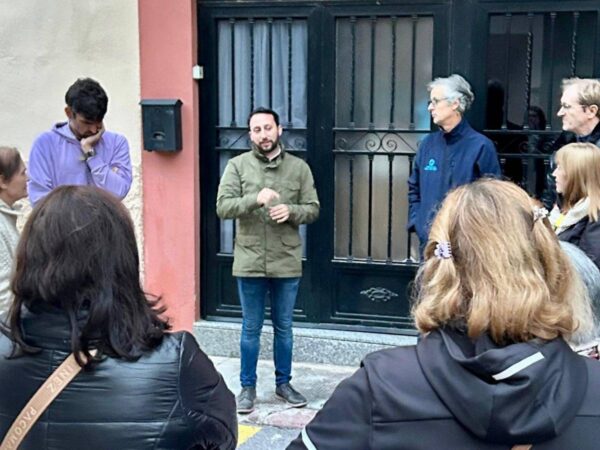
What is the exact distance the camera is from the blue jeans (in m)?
5.36

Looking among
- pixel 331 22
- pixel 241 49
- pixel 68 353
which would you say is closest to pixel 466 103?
pixel 331 22

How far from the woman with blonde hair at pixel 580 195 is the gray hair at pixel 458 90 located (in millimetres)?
1171

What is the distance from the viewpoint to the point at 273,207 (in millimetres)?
5145

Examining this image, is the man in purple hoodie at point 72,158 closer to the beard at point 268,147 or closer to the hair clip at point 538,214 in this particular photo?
the beard at point 268,147

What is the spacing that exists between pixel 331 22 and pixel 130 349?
14.8ft

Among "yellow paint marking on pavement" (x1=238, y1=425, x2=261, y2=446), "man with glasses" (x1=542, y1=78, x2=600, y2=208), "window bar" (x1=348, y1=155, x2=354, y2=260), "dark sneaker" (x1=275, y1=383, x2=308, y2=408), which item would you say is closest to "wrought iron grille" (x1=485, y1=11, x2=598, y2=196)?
"man with glasses" (x1=542, y1=78, x2=600, y2=208)

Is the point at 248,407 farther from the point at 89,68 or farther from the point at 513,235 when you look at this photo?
the point at 513,235

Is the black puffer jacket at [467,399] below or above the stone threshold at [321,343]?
above

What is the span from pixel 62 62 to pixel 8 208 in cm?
313

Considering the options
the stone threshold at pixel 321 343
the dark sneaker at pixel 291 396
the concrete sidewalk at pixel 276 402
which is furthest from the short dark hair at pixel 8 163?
the stone threshold at pixel 321 343

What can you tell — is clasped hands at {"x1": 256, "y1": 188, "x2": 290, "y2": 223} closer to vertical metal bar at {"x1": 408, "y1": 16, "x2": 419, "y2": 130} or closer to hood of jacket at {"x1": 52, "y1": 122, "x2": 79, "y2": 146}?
hood of jacket at {"x1": 52, "y1": 122, "x2": 79, "y2": 146}

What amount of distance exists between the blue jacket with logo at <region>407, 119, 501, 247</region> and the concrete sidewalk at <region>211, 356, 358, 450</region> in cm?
130

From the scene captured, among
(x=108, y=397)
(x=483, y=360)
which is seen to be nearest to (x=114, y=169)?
(x=108, y=397)

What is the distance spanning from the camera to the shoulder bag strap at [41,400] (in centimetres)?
205
